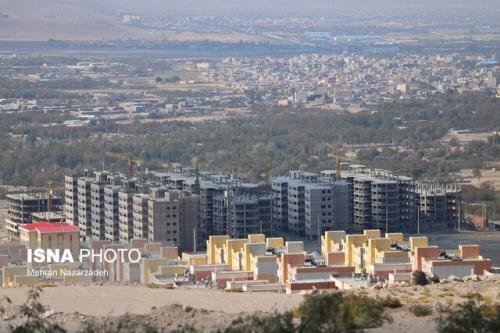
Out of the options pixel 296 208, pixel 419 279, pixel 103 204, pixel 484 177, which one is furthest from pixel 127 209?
pixel 484 177

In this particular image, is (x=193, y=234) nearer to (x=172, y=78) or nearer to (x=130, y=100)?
(x=130, y=100)

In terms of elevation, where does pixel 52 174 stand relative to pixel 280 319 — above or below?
below

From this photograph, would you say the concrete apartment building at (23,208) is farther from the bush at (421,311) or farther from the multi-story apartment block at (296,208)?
the bush at (421,311)

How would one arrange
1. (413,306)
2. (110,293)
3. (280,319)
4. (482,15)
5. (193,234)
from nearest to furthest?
(280,319), (413,306), (110,293), (193,234), (482,15)

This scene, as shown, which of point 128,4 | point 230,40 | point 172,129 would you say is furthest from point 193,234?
point 128,4

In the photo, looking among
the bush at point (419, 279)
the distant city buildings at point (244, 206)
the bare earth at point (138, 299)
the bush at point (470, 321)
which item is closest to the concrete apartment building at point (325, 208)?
the distant city buildings at point (244, 206)

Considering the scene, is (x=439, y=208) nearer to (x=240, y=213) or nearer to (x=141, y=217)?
(x=240, y=213)

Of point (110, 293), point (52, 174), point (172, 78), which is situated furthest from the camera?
point (172, 78)
